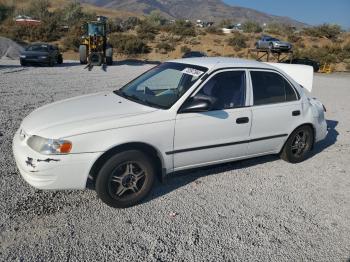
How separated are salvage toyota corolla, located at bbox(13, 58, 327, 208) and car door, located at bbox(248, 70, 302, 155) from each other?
0.05 feet

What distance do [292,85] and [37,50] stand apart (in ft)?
55.3

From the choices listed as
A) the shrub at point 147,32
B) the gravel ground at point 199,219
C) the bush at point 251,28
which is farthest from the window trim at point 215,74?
the bush at point 251,28

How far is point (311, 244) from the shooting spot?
11.7ft

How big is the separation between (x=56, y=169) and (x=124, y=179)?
75 cm

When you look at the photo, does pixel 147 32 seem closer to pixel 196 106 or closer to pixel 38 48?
pixel 38 48

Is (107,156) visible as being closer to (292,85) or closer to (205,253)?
(205,253)

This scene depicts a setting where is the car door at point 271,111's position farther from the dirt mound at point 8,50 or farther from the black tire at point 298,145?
the dirt mound at point 8,50

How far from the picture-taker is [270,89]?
5.15 metres

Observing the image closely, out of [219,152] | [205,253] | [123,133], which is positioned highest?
[123,133]

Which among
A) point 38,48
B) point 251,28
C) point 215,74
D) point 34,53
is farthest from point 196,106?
point 251,28

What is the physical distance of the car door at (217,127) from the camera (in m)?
4.27

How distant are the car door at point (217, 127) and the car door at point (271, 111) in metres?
0.18

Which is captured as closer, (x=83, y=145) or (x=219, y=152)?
(x=83, y=145)

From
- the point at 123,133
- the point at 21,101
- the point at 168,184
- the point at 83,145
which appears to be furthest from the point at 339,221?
the point at 21,101
